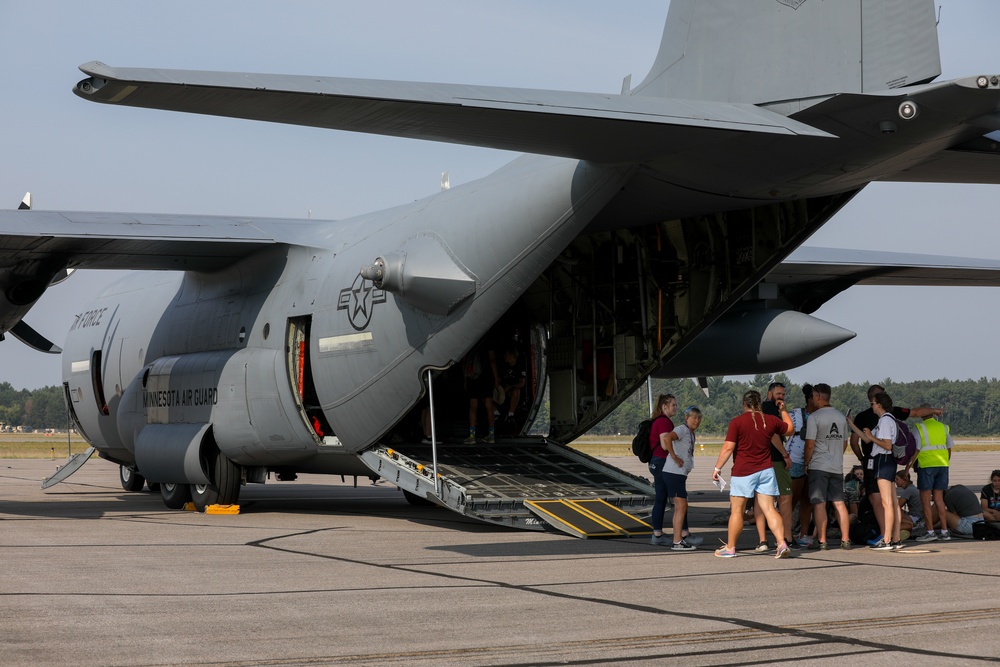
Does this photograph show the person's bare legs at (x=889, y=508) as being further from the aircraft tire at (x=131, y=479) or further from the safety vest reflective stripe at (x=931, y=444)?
the aircraft tire at (x=131, y=479)

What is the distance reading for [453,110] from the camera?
9312 millimetres

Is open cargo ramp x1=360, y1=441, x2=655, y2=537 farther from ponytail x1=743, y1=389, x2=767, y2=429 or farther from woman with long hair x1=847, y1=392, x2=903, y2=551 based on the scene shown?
woman with long hair x1=847, y1=392, x2=903, y2=551

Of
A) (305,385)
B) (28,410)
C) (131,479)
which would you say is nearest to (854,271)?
→ (305,385)

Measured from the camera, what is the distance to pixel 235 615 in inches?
297

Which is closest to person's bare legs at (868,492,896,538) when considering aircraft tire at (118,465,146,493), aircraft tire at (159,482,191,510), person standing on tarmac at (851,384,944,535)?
person standing on tarmac at (851,384,944,535)

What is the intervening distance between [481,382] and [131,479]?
33.1 ft

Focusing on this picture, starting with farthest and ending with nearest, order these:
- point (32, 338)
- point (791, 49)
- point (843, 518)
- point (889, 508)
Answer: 1. point (32, 338)
2. point (843, 518)
3. point (889, 508)
4. point (791, 49)

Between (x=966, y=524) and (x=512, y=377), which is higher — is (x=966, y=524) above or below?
below

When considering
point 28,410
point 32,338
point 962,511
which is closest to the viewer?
point 962,511

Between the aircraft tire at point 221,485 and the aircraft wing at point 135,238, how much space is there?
314 cm

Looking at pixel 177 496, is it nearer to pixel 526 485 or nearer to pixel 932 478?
pixel 526 485

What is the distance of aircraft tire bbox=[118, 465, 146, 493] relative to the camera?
22.6 m

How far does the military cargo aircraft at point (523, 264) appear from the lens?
9.78 m

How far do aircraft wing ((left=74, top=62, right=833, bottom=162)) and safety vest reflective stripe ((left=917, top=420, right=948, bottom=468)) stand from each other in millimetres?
4566
